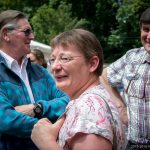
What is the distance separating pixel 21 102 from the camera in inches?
124

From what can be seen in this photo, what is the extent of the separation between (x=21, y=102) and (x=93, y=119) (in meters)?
1.03

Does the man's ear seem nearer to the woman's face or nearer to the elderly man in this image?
the elderly man

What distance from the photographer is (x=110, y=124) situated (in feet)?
7.48

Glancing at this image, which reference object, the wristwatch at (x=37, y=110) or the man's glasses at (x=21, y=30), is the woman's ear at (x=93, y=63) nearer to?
the wristwatch at (x=37, y=110)

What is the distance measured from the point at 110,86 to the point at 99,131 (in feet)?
5.58

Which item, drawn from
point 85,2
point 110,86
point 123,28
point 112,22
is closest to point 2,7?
point 85,2

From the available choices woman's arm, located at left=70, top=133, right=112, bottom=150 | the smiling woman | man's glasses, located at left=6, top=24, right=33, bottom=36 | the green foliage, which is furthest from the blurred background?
woman's arm, located at left=70, top=133, right=112, bottom=150

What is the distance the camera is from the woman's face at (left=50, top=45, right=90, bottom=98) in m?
2.43

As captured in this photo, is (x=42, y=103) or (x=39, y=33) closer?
(x=42, y=103)

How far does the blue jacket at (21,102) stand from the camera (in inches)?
117

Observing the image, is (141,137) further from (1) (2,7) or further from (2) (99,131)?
(1) (2,7)

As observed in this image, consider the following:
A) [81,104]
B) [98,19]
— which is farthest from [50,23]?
[81,104]

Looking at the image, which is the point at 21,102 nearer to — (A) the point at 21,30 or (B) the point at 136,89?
(A) the point at 21,30

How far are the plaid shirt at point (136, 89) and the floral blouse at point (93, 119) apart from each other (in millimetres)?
989
